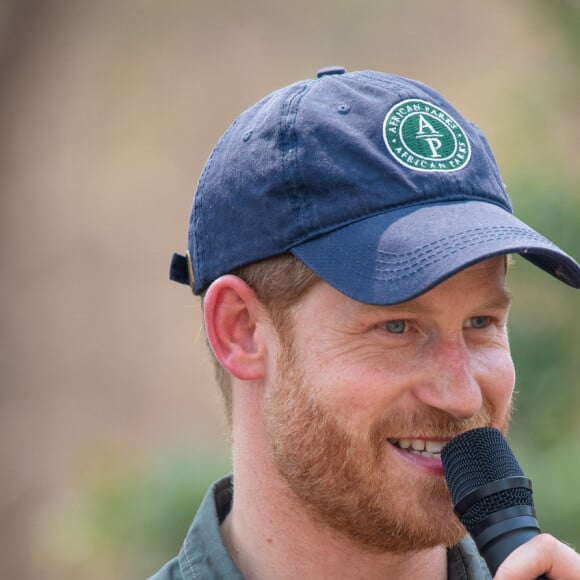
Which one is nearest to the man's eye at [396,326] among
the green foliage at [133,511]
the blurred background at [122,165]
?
the green foliage at [133,511]

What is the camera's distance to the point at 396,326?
2197 millimetres

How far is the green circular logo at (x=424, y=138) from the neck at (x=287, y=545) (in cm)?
69

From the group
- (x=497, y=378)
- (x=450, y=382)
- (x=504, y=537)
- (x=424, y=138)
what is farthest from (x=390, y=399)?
(x=424, y=138)

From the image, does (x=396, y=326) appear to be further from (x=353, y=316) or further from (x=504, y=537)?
(x=504, y=537)

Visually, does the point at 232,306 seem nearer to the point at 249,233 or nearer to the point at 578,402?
the point at 249,233

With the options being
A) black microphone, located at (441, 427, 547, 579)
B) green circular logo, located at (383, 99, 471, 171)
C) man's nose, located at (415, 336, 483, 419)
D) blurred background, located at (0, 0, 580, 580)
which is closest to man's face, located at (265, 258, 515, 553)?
man's nose, located at (415, 336, 483, 419)

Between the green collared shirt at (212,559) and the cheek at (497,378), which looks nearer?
the cheek at (497,378)

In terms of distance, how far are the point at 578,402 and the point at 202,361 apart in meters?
4.74

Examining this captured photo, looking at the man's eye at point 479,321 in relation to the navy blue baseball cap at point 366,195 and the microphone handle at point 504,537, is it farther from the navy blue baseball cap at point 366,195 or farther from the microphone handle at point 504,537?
the microphone handle at point 504,537

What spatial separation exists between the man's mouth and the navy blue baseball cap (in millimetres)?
289

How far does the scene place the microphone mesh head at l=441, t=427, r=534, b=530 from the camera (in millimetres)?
1903

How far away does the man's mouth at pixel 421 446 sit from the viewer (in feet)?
7.09

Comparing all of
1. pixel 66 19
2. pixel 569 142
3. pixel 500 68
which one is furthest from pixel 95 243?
pixel 569 142

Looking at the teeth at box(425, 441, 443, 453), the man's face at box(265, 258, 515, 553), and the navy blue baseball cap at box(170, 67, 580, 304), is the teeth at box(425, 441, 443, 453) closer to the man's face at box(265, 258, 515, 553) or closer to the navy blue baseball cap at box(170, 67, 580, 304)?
the man's face at box(265, 258, 515, 553)
